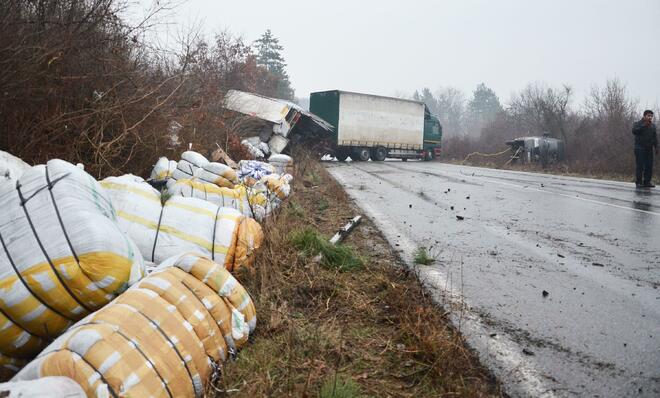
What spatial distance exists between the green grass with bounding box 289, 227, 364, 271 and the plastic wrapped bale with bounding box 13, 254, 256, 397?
1.36 m

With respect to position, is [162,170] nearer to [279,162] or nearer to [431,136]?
[279,162]

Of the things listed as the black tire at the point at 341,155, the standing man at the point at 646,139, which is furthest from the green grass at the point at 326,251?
the black tire at the point at 341,155

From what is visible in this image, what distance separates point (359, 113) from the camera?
25.2 metres

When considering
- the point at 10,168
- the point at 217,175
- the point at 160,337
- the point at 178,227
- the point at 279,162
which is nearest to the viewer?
the point at 160,337

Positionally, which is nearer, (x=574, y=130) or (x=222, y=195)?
(x=222, y=195)

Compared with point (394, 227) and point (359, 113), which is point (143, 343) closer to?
point (394, 227)

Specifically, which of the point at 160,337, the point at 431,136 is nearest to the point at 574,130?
the point at 431,136

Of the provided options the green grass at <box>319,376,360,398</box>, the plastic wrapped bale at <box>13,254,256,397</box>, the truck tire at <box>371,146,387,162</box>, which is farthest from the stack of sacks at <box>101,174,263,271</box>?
the truck tire at <box>371,146,387,162</box>

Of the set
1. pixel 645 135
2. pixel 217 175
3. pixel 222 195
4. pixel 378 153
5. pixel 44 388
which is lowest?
pixel 44 388

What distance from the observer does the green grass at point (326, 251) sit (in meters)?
3.84

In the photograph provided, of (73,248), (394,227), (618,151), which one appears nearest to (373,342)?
(73,248)

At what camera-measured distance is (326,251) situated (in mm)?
3949

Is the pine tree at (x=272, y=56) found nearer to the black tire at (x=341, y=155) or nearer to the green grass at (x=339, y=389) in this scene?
the black tire at (x=341, y=155)

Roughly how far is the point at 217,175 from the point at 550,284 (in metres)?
3.59
